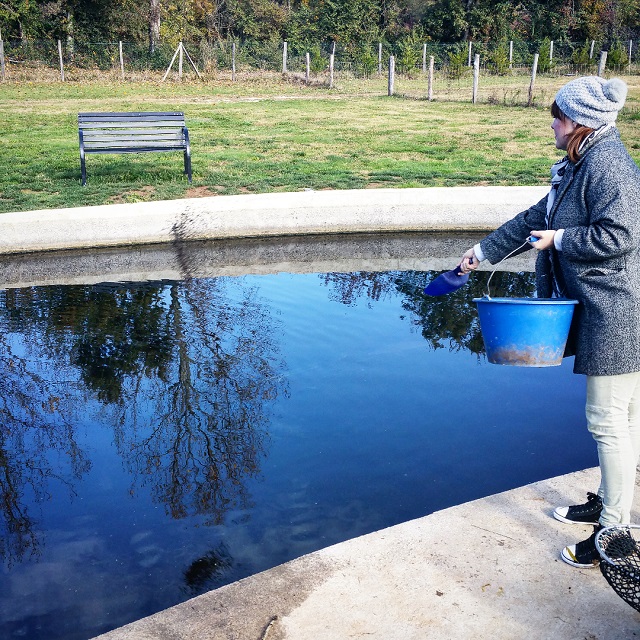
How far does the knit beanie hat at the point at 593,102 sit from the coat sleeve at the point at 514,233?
1.69ft

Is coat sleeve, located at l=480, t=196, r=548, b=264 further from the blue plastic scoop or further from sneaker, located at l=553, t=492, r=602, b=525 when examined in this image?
sneaker, located at l=553, t=492, r=602, b=525

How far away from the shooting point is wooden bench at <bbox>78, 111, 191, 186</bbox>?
10.9 metres

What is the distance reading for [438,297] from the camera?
733 cm

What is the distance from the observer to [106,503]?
13.2ft

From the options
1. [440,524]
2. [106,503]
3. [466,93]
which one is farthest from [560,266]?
[466,93]

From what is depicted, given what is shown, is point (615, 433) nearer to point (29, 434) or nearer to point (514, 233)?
point (514, 233)

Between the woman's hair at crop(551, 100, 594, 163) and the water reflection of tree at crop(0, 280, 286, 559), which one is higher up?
the woman's hair at crop(551, 100, 594, 163)

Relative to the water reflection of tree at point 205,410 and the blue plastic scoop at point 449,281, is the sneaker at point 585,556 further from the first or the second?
the water reflection of tree at point 205,410

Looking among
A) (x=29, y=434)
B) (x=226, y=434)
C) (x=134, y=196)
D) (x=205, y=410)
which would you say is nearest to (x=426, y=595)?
(x=226, y=434)

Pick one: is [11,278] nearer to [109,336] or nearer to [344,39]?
[109,336]

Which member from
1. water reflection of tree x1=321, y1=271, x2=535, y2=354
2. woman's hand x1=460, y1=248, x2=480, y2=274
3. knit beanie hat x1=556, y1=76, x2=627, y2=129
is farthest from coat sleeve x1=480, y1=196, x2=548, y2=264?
water reflection of tree x1=321, y1=271, x2=535, y2=354

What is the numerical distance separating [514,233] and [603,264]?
577 mm

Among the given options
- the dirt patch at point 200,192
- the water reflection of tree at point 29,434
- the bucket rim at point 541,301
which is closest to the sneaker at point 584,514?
the bucket rim at point 541,301

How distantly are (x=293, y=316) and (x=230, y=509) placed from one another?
296 cm
